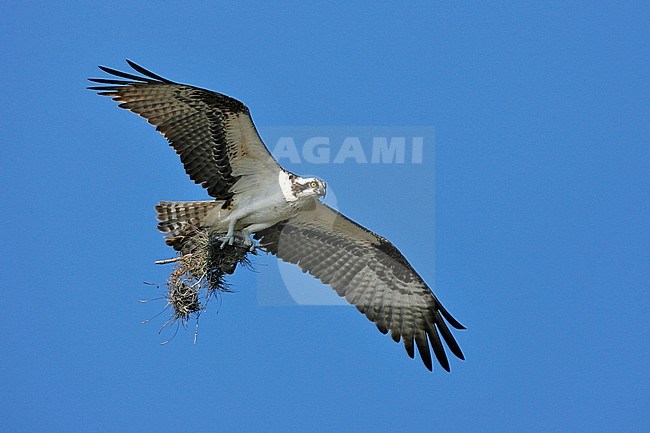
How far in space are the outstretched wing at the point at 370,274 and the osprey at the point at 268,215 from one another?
0.01m

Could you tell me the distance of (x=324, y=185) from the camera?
1052cm

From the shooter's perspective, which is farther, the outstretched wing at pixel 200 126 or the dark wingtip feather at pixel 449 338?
the dark wingtip feather at pixel 449 338

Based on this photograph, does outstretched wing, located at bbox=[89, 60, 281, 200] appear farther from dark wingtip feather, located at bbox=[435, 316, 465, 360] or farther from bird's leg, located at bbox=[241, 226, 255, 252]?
dark wingtip feather, located at bbox=[435, 316, 465, 360]

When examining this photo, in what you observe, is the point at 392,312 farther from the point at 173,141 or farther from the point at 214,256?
the point at 173,141

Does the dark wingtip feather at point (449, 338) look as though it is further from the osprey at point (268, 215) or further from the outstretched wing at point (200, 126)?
the outstretched wing at point (200, 126)

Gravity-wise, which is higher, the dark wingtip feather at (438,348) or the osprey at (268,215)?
the osprey at (268,215)

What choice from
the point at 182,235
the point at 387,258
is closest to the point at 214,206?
the point at 182,235

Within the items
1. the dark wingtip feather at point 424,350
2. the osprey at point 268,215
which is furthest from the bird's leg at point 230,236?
the dark wingtip feather at point 424,350

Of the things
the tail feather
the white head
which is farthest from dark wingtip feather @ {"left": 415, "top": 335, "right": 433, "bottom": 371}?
the tail feather

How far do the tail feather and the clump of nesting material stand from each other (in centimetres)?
10

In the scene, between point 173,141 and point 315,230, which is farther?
point 315,230

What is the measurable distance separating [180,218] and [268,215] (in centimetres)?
97

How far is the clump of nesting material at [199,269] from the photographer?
1048cm

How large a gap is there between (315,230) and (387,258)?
2.86 feet
